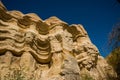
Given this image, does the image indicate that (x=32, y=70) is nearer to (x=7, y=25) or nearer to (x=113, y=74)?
(x=7, y=25)

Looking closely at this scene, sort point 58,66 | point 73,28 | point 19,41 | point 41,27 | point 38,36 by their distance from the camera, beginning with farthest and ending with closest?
point 73,28 < point 41,27 < point 38,36 < point 19,41 < point 58,66

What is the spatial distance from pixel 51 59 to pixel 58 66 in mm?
1216

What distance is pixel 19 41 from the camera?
11.0 metres

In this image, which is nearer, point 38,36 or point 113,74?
A: point 38,36

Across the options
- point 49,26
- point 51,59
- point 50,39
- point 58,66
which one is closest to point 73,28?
point 49,26

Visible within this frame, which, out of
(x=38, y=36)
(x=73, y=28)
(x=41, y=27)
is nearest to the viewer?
(x=38, y=36)

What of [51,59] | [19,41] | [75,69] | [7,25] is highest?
[7,25]

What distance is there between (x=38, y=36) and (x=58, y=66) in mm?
2807

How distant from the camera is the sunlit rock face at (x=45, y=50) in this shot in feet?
32.1

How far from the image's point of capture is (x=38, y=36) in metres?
11.9

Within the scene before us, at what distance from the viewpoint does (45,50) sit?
1182 cm

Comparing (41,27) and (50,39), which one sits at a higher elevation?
(41,27)

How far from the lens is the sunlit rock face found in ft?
32.1

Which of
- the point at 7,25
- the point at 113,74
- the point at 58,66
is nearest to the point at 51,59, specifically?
the point at 58,66
